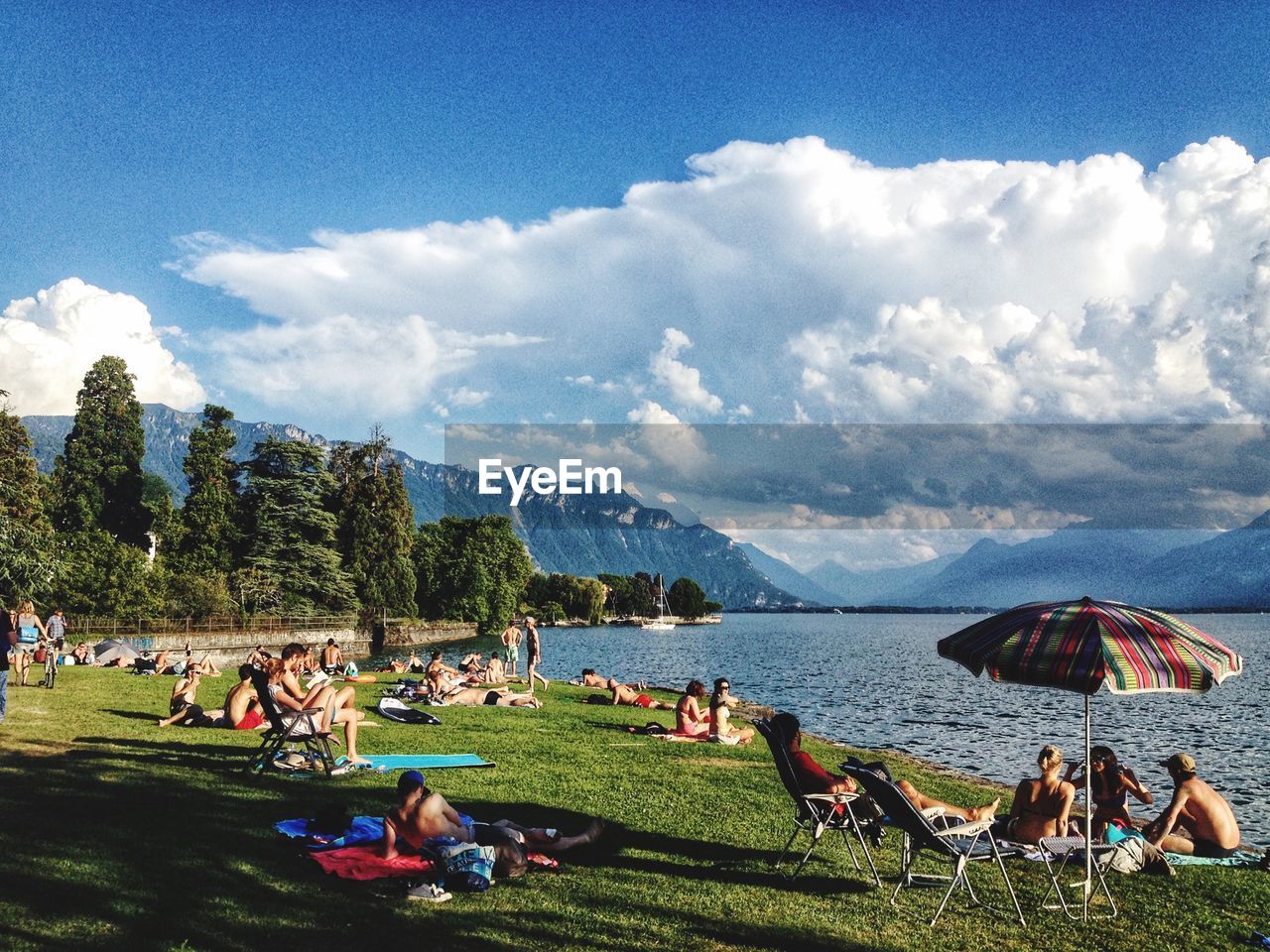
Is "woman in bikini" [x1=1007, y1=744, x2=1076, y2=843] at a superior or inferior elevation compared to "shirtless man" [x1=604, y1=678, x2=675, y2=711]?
superior

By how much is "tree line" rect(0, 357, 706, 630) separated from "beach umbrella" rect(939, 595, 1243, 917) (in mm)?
46256

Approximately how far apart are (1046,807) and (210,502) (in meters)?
63.0

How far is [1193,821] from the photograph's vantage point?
395 inches

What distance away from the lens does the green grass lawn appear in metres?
6.35

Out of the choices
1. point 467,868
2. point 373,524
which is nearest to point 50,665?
point 467,868

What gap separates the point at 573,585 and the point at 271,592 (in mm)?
98642

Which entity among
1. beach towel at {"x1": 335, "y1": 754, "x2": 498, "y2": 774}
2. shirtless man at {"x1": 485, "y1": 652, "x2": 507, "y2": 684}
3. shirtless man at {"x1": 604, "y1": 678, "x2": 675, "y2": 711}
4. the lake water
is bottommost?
the lake water

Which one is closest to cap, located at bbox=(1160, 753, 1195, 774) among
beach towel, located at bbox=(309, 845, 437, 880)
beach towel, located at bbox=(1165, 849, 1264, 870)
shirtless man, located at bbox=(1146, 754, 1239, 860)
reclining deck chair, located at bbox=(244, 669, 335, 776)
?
shirtless man, located at bbox=(1146, 754, 1239, 860)

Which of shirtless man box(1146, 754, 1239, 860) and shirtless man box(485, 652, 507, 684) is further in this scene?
shirtless man box(485, 652, 507, 684)

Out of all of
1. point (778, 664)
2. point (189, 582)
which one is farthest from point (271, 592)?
point (778, 664)

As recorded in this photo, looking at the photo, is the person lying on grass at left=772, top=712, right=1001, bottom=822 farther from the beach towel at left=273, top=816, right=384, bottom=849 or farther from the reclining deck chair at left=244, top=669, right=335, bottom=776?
the reclining deck chair at left=244, top=669, right=335, bottom=776

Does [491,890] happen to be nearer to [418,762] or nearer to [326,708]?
[326,708]

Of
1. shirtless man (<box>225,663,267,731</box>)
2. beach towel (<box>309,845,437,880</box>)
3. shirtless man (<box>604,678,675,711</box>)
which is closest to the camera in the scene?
beach towel (<box>309,845,437,880</box>)

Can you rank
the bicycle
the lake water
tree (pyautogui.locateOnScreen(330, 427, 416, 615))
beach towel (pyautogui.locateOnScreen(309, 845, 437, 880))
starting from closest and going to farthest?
beach towel (pyautogui.locateOnScreen(309, 845, 437, 880))
the bicycle
the lake water
tree (pyautogui.locateOnScreen(330, 427, 416, 615))
